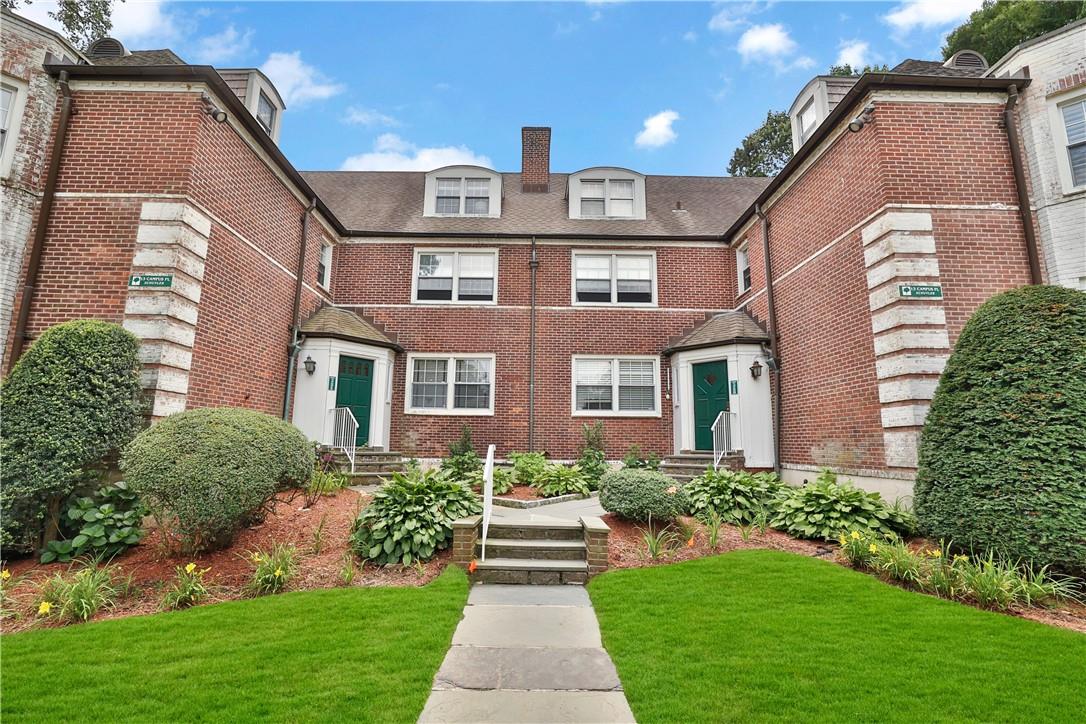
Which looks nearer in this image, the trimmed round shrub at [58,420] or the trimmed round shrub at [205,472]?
the trimmed round shrub at [205,472]

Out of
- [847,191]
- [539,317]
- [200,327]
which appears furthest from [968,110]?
[200,327]

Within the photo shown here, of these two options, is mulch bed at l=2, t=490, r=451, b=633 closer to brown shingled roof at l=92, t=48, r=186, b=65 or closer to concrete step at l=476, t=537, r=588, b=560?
concrete step at l=476, t=537, r=588, b=560

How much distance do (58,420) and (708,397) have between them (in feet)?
38.7

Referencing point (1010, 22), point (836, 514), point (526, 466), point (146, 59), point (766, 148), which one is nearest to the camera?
point (836, 514)

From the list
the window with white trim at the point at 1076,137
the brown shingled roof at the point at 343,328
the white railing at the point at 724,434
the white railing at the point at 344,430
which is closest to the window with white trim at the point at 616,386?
the white railing at the point at 724,434

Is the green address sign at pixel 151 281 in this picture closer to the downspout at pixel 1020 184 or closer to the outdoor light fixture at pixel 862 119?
the outdoor light fixture at pixel 862 119

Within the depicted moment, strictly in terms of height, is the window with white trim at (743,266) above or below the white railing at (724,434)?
above

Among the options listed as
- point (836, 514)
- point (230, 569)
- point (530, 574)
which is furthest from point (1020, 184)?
point (230, 569)

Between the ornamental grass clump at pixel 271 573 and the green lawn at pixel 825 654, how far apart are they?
10.5ft

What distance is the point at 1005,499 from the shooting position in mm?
5234

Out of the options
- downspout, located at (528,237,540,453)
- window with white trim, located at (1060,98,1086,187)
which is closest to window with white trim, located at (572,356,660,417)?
downspout, located at (528,237,540,453)

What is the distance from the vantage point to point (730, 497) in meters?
7.86

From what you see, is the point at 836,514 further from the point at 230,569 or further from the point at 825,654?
the point at 230,569

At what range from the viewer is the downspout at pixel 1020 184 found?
26.8 feet
